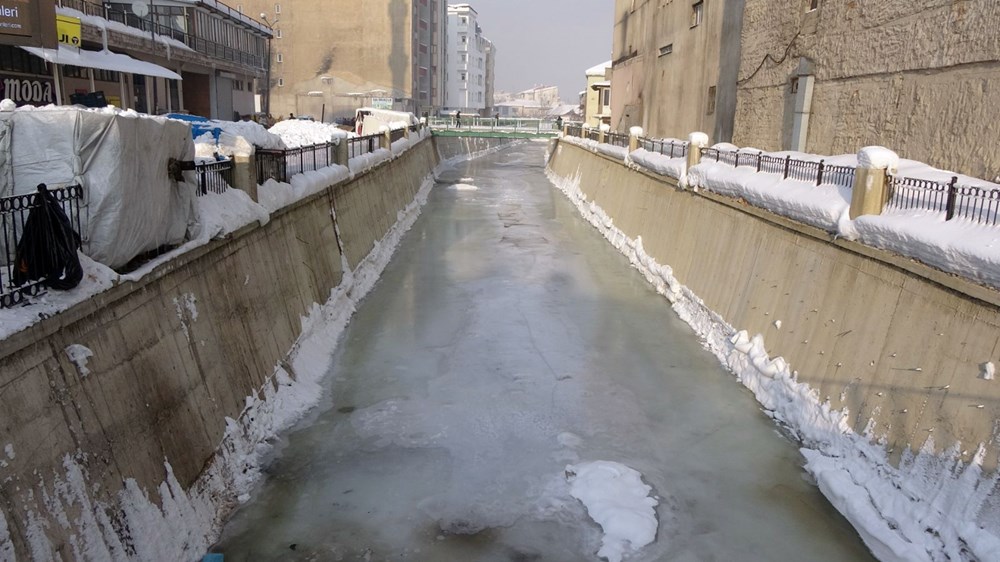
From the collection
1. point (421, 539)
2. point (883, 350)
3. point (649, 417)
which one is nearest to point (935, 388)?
point (883, 350)

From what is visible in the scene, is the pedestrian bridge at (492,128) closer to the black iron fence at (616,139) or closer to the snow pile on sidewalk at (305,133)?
the black iron fence at (616,139)

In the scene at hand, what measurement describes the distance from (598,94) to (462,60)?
166 feet

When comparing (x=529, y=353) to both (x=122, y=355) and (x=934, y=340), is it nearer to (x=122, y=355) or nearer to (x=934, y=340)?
(x=934, y=340)

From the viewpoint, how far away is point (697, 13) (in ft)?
95.1

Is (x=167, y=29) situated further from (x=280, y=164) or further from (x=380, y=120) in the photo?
(x=280, y=164)

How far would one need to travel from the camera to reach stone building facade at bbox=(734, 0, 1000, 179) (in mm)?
12492

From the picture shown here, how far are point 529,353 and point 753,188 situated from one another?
598 centimetres

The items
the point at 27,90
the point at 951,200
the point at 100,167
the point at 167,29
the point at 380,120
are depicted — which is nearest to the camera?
the point at 100,167

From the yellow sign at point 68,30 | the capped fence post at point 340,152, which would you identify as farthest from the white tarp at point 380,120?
the yellow sign at point 68,30

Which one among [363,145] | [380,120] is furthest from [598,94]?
[363,145]

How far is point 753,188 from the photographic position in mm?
14961

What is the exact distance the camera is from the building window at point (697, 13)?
28128 millimetres

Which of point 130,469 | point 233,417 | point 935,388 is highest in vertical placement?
point 935,388

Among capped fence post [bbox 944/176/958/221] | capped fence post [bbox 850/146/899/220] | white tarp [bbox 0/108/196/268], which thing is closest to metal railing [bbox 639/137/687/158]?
capped fence post [bbox 850/146/899/220]
